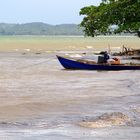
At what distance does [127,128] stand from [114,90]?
10.4 metres

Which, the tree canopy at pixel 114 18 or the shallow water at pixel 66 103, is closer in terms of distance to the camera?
the shallow water at pixel 66 103

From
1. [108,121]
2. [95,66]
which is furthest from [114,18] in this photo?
[108,121]

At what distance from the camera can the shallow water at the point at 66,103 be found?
43.5 ft

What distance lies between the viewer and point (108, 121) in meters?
14.9

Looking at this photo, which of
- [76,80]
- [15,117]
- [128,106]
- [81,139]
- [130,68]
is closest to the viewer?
[81,139]

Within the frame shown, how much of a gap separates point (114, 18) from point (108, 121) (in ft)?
124

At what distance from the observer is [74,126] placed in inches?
561

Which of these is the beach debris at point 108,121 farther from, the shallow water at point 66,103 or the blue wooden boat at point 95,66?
the blue wooden boat at point 95,66

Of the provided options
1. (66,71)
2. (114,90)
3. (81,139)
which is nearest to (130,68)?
(66,71)

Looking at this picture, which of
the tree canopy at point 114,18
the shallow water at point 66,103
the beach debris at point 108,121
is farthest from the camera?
the tree canopy at point 114,18

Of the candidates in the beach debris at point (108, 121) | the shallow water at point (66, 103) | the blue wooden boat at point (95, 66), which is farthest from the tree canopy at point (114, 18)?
the beach debris at point (108, 121)

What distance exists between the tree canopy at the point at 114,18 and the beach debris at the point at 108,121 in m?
34.3

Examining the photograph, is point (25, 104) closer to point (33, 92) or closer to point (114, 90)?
point (33, 92)

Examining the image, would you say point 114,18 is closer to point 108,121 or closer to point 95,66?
point 95,66
